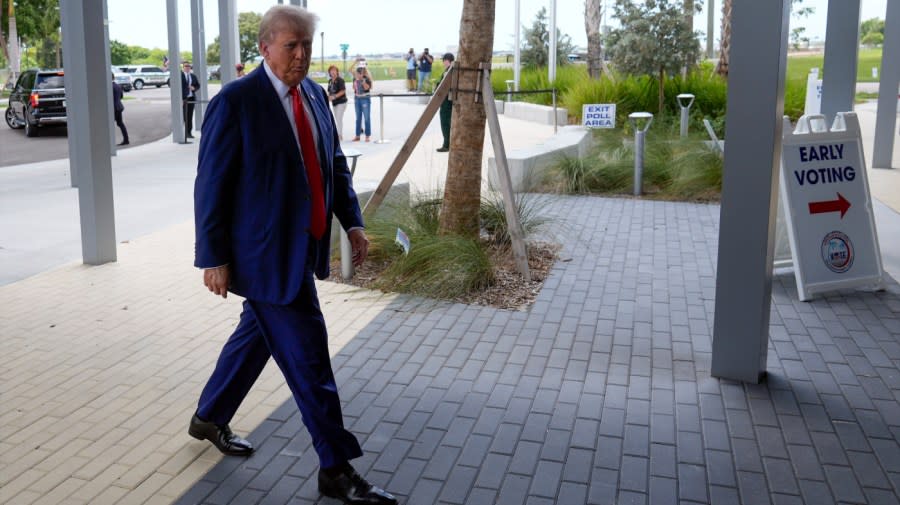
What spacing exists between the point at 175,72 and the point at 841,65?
46.6 ft

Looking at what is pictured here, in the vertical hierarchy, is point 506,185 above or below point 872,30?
below

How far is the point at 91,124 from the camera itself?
25.7ft

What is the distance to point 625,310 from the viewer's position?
22.2 feet

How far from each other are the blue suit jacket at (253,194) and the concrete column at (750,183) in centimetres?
236

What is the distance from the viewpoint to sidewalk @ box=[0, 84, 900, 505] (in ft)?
13.1

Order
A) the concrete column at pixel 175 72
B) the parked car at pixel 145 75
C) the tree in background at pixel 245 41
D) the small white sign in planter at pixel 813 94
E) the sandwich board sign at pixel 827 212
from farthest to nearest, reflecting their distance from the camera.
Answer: the tree in background at pixel 245 41 < the parked car at pixel 145 75 < the concrete column at pixel 175 72 < the small white sign in planter at pixel 813 94 < the sandwich board sign at pixel 827 212

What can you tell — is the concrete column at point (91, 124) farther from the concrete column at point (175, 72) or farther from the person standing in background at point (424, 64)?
→ the person standing in background at point (424, 64)

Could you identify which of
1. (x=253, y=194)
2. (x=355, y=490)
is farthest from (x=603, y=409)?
(x=253, y=194)

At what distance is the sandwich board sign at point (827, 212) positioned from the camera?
691 centimetres

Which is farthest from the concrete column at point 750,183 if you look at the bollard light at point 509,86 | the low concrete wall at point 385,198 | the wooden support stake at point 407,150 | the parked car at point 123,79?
the parked car at point 123,79

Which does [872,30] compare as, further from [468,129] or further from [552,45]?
[468,129]

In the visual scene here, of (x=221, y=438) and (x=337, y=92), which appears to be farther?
(x=337, y=92)

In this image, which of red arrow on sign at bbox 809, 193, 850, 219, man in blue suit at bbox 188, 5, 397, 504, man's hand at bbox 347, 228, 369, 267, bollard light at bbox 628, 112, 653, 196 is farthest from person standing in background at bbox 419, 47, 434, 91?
man in blue suit at bbox 188, 5, 397, 504

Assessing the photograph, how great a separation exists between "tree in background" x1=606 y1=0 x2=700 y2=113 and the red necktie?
16.5 metres
